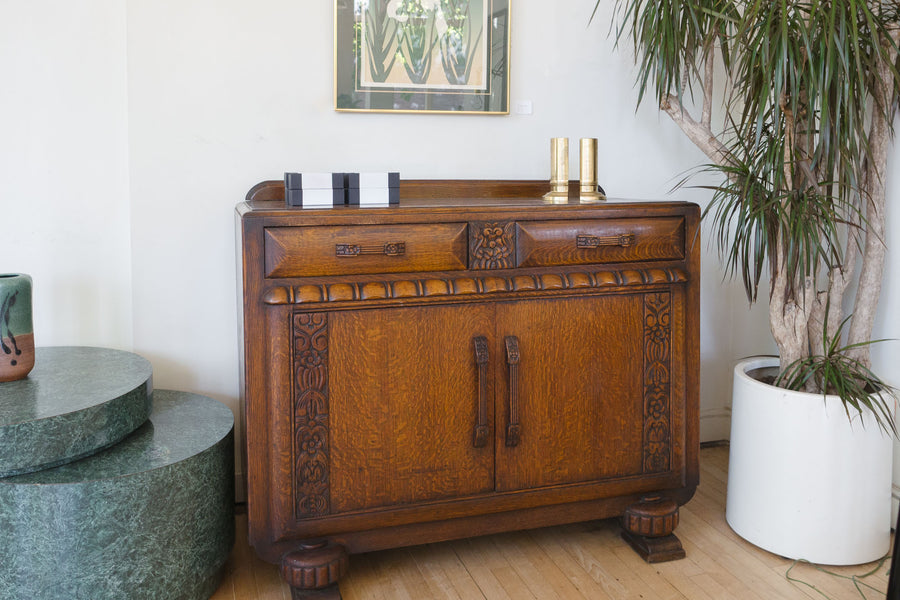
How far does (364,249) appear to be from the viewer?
184 cm

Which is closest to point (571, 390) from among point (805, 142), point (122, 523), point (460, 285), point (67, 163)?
point (460, 285)

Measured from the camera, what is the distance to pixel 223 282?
2367 millimetres

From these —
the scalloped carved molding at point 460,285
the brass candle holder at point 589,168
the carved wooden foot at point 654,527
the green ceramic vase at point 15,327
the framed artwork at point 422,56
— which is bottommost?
Result: the carved wooden foot at point 654,527

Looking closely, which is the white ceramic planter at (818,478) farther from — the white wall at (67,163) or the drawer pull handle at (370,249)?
the white wall at (67,163)

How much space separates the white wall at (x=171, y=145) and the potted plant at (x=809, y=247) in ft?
0.82

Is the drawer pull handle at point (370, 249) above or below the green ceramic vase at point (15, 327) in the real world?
above

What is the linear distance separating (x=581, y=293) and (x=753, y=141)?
587 millimetres

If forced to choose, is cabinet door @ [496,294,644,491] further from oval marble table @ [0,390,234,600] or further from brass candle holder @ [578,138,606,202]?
oval marble table @ [0,390,234,600]

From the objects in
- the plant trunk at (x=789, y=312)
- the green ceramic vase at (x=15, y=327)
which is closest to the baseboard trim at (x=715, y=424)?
the plant trunk at (x=789, y=312)

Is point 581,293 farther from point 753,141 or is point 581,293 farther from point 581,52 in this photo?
point 581,52

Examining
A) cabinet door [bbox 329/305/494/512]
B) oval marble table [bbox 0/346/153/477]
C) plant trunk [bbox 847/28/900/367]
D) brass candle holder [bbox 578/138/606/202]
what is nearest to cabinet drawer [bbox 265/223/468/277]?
cabinet door [bbox 329/305/494/512]

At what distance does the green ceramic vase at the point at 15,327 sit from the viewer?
1.85m

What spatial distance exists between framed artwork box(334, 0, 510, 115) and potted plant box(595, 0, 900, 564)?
1.53ft

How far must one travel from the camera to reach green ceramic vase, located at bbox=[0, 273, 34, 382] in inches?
72.7
